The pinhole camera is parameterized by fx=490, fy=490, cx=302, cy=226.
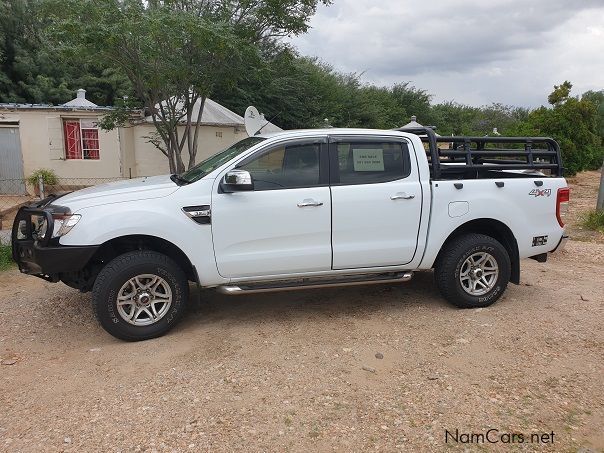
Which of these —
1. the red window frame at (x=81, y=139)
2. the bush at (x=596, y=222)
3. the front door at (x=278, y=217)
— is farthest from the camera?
the red window frame at (x=81, y=139)

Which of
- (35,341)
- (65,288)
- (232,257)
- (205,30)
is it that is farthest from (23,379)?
(205,30)

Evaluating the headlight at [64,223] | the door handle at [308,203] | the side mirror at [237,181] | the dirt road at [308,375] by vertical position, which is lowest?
the dirt road at [308,375]

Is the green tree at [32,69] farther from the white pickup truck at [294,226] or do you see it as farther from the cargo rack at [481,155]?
the cargo rack at [481,155]

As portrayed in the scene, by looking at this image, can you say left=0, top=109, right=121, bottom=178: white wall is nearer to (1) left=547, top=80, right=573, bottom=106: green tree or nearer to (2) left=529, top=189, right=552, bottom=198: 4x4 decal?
(2) left=529, top=189, right=552, bottom=198: 4x4 decal

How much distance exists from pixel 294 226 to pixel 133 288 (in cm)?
149

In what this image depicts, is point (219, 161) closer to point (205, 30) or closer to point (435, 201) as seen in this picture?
point (435, 201)

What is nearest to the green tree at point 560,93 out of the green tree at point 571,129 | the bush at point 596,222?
the green tree at point 571,129

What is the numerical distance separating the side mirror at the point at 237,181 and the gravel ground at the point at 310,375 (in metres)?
1.31

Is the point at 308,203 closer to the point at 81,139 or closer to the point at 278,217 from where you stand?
the point at 278,217

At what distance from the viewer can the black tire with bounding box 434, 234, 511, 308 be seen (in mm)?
4875

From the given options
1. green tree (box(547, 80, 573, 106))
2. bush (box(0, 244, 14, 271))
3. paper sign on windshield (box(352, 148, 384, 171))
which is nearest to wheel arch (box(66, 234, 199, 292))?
paper sign on windshield (box(352, 148, 384, 171))

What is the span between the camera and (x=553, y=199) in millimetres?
5086

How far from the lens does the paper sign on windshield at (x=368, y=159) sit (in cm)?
466

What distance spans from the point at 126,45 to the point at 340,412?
811cm
